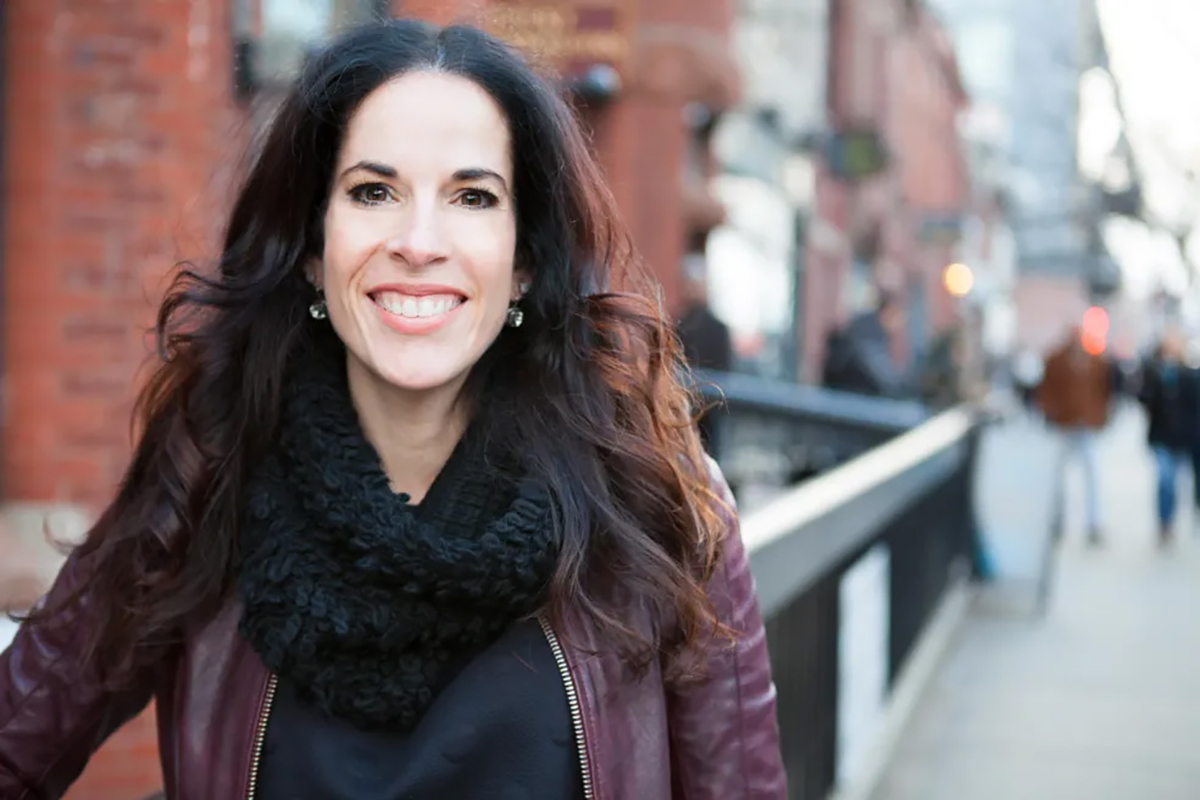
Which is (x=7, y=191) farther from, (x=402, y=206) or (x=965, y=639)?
(x=965, y=639)

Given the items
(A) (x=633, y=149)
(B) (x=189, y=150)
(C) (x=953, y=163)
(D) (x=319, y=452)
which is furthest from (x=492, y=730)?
(C) (x=953, y=163)

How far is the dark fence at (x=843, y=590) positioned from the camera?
3.85 m

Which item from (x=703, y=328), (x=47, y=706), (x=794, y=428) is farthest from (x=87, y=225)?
(x=794, y=428)

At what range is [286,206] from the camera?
84.8 inches

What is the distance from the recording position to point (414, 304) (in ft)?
6.61

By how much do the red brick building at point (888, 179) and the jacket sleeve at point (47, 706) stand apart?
1529 cm

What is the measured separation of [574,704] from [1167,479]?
12310 mm

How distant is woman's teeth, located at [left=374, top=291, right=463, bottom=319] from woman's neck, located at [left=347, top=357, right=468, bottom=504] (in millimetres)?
141

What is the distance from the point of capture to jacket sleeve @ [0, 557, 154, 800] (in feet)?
6.40

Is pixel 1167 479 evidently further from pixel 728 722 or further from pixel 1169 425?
pixel 728 722

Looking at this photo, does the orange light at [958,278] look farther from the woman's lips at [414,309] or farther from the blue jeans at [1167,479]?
the woman's lips at [414,309]

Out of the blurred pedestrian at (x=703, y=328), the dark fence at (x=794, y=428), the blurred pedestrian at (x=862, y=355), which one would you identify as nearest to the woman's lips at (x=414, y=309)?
the blurred pedestrian at (x=703, y=328)

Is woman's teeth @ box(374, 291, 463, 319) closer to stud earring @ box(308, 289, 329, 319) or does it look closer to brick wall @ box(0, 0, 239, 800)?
stud earring @ box(308, 289, 329, 319)

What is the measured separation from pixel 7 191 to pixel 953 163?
155ft
